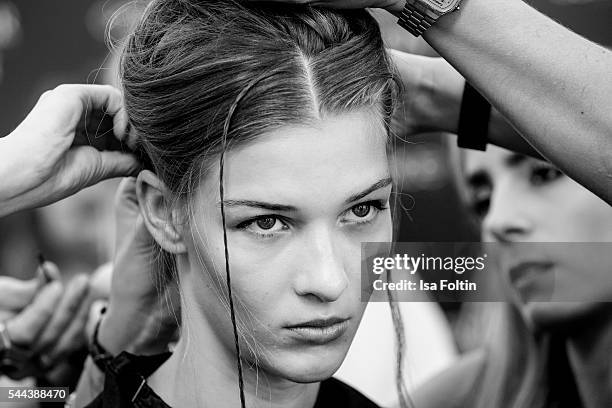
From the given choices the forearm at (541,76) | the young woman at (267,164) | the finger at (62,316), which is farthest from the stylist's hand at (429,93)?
the finger at (62,316)

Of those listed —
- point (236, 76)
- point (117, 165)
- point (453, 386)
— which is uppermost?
point (236, 76)

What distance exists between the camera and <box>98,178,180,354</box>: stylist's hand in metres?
1.48

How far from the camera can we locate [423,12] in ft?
3.52

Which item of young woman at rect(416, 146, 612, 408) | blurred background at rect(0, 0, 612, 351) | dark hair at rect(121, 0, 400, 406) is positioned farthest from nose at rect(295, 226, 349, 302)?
blurred background at rect(0, 0, 612, 351)

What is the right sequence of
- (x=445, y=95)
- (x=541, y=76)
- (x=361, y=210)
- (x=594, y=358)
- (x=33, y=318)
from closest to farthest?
(x=541, y=76) → (x=361, y=210) → (x=445, y=95) → (x=33, y=318) → (x=594, y=358)

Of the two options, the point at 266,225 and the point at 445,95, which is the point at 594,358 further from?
the point at 266,225

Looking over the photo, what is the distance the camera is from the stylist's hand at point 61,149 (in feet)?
3.86

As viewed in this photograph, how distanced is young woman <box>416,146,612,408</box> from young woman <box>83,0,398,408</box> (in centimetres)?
69

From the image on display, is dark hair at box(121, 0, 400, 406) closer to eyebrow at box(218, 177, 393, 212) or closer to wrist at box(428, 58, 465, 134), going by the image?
eyebrow at box(218, 177, 393, 212)

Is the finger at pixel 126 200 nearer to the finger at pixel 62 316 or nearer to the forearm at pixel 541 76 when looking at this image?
the finger at pixel 62 316

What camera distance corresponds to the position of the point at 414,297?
6.98ft

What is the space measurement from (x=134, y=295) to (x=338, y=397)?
1.52 feet

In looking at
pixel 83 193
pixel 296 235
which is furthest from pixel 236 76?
pixel 83 193

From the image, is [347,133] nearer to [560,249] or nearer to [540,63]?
[540,63]
